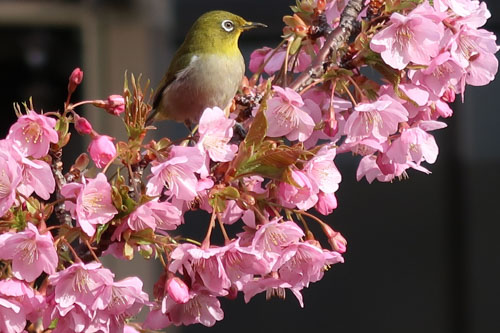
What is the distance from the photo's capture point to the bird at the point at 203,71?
7.00 ft

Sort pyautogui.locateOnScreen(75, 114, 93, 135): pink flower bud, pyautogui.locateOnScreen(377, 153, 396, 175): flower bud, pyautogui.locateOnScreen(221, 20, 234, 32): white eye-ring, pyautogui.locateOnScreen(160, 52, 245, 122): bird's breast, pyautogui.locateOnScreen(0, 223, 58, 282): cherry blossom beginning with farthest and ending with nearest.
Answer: pyautogui.locateOnScreen(221, 20, 234, 32): white eye-ring < pyautogui.locateOnScreen(160, 52, 245, 122): bird's breast < pyautogui.locateOnScreen(377, 153, 396, 175): flower bud < pyautogui.locateOnScreen(75, 114, 93, 135): pink flower bud < pyautogui.locateOnScreen(0, 223, 58, 282): cherry blossom

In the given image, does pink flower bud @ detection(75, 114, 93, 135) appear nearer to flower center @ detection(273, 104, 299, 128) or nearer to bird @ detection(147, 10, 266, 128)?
Answer: flower center @ detection(273, 104, 299, 128)

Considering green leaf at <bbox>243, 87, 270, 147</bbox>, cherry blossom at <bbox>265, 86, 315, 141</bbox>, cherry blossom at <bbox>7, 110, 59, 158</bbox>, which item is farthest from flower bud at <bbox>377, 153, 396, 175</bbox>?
cherry blossom at <bbox>7, 110, 59, 158</bbox>

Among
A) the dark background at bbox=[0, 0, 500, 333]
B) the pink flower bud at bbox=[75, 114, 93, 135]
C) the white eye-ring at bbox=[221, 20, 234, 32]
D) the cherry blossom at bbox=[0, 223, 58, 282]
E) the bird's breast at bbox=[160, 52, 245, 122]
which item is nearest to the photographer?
the cherry blossom at bbox=[0, 223, 58, 282]

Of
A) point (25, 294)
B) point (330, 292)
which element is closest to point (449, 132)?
point (330, 292)

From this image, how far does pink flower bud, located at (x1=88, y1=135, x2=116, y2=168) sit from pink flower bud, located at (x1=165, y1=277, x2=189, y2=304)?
0.17m

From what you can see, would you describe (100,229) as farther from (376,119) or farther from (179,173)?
(376,119)

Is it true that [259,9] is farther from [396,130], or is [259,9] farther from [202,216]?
[396,130]

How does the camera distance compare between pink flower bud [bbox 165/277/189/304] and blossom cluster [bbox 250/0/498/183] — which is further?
blossom cluster [bbox 250/0/498/183]

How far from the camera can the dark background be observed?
5.16 metres

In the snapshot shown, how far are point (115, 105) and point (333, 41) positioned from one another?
335 mm

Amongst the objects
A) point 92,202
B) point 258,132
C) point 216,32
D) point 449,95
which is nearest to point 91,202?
point 92,202

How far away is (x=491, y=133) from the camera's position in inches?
203

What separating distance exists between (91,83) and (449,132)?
189cm
